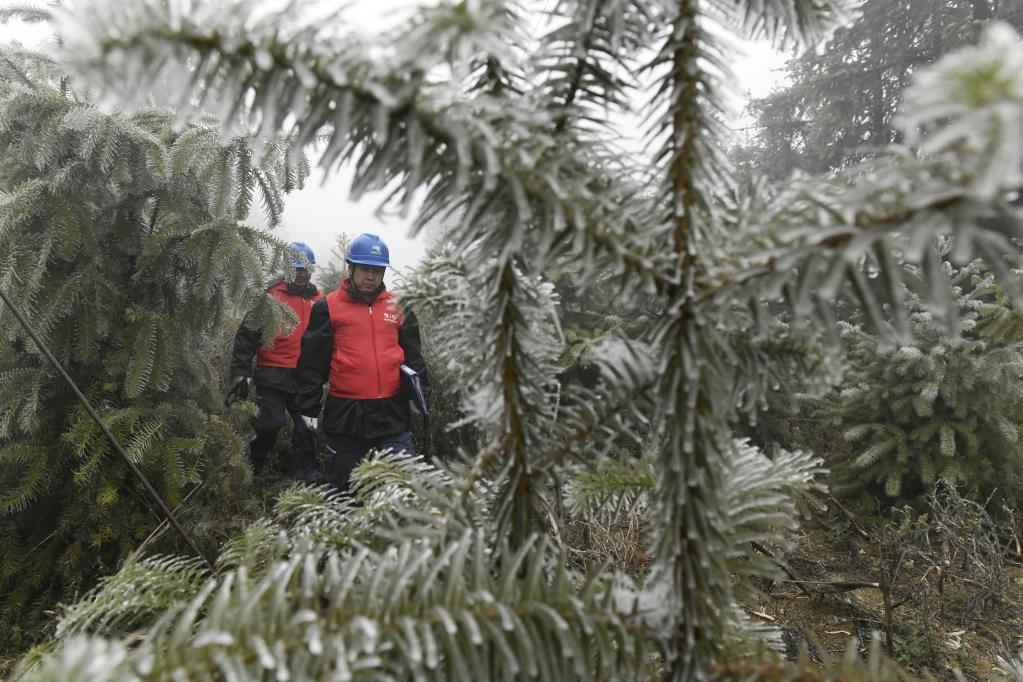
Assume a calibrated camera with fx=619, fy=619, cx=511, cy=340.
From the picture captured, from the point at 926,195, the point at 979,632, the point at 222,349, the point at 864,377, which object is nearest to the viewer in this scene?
the point at 926,195

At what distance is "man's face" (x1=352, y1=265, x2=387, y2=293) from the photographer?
4.25 m

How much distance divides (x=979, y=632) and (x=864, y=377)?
185cm

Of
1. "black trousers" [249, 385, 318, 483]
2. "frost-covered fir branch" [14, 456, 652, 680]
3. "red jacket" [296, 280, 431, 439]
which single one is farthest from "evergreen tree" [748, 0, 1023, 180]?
"frost-covered fir branch" [14, 456, 652, 680]

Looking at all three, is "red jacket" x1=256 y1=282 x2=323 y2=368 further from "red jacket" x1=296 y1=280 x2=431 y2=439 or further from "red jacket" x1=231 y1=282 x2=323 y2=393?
"red jacket" x1=296 y1=280 x2=431 y2=439

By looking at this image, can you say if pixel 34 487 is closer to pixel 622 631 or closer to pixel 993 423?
pixel 622 631

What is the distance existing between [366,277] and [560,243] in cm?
370

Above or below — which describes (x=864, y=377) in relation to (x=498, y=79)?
below

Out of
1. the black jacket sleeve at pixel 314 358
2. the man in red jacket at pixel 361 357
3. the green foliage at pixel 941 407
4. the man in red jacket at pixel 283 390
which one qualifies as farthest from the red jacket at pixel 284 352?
the green foliage at pixel 941 407

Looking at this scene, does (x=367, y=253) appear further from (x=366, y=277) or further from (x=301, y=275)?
(x=301, y=275)

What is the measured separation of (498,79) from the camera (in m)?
0.80

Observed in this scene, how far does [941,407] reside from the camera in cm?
448

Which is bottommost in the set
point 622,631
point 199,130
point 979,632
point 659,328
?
point 979,632

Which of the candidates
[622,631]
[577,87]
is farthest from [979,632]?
[577,87]

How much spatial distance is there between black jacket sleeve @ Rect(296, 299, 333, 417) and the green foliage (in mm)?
3580
